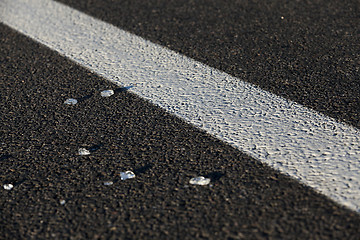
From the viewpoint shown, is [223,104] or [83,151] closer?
[83,151]

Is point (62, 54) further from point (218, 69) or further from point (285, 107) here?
point (285, 107)

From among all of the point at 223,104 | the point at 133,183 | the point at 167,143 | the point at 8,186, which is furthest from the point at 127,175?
the point at 223,104

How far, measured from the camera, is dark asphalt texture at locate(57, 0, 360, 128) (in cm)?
278

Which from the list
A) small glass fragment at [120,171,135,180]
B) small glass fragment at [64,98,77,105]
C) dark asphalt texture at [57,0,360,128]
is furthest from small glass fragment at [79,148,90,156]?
dark asphalt texture at [57,0,360,128]

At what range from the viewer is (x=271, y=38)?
345cm

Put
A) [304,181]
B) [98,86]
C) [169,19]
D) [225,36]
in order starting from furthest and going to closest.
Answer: [169,19], [225,36], [98,86], [304,181]

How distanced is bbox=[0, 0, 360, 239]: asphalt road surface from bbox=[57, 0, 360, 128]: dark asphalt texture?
11 millimetres

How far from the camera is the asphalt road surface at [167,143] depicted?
1863 mm

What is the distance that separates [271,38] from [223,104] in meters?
0.96

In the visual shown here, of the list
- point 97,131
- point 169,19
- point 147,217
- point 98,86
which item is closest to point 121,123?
point 97,131

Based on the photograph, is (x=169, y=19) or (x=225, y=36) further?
(x=169, y=19)

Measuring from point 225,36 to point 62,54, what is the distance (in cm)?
111

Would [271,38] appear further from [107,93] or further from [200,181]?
[200,181]

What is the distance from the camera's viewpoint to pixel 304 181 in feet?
6.69
